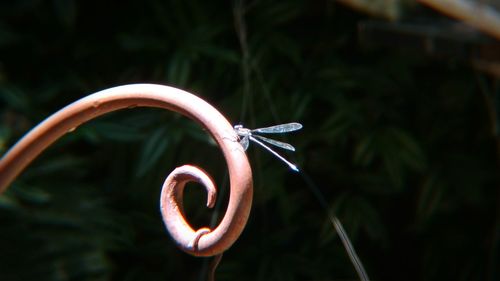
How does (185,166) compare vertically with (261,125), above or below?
below

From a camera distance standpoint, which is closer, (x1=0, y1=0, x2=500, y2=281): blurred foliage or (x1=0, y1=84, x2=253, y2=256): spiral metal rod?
(x1=0, y1=84, x2=253, y2=256): spiral metal rod

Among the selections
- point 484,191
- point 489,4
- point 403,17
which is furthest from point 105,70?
point 484,191

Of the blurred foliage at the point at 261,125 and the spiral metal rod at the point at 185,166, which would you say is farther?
the blurred foliage at the point at 261,125

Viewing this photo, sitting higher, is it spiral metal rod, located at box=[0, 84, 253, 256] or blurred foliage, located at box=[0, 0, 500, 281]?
blurred foliage, located at box=[0, 0, 500, 281]

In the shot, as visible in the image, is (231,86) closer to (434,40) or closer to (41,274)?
(434,40)

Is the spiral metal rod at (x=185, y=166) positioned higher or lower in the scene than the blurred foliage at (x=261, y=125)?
lower
